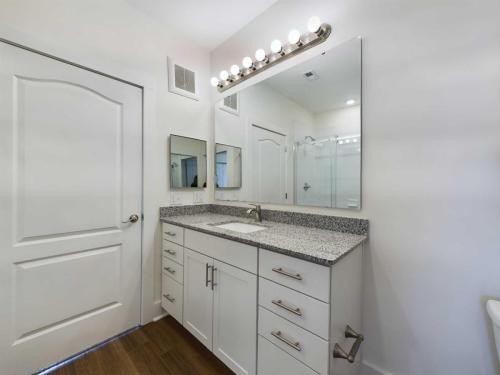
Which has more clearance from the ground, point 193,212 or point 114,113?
point 114,113

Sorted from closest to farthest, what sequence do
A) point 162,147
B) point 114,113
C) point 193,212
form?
point 114,113 → point 162,147 → point 193,212

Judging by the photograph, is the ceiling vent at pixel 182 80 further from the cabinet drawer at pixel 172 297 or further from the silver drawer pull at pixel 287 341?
the silver drawer pull at pixel 287 341

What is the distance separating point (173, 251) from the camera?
166 centimetres

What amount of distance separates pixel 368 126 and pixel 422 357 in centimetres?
122

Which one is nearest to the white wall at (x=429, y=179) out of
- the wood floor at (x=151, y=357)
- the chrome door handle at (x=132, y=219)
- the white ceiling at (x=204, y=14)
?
the white ceiling at (x=204, y=14)

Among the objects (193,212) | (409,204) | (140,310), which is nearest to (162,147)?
(193,212)

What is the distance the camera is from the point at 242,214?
1921mm

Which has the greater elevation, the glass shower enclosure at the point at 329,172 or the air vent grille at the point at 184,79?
the air vent grille at the point at 184,79

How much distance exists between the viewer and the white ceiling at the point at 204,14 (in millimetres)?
1647

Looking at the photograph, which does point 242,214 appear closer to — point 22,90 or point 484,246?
point 484,246

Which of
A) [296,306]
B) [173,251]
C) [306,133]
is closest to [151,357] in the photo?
[173,251]

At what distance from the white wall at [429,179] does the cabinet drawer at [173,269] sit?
4.00 ft

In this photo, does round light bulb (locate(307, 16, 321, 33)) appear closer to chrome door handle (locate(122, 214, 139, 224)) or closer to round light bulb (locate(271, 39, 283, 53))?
round light bulb (locate(271, 39, 283, 53))

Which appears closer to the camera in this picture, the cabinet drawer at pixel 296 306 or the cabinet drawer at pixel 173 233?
the cabinet drawer at pixel 296 306
